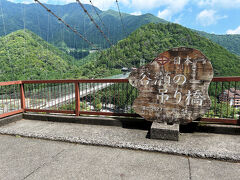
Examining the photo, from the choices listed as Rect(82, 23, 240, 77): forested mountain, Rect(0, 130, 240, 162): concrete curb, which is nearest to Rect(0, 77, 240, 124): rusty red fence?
Rect(0, 130, 240, 162): concrete curb

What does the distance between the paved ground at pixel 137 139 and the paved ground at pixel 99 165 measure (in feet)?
0.34

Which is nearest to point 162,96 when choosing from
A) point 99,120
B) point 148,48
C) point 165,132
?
point 165,132

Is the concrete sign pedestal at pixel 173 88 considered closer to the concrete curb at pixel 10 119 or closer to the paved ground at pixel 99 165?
the paved ground at pixel 99 165

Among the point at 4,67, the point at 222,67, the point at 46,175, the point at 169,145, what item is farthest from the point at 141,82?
the point at 222,67

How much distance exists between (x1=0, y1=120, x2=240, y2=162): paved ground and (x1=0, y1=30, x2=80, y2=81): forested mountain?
63561mm

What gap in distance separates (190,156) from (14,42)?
9122 cm

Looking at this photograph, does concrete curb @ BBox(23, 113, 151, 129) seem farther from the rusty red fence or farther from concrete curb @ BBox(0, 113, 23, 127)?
concrete curb @ BBox(0, 113, 23, 127)

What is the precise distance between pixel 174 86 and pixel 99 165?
2081 mm

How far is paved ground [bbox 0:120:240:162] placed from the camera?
280cm

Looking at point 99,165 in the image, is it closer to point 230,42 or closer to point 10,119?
point 10,119

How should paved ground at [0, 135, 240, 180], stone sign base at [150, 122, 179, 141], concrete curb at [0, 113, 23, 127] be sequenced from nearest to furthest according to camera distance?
paved ground at [0, 135, 240, 180], stone sign base at [150, 122, 179, 141], concrete curb at [0, 113, 23, 127]

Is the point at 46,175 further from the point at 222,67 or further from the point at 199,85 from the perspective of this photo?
the point at 222,67

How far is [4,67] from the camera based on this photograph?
6488cm

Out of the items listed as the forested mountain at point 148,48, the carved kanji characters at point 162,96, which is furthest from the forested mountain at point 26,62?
the carved kanji characters at point 162,96
